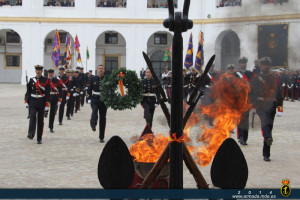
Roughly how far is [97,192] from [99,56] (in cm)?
4295

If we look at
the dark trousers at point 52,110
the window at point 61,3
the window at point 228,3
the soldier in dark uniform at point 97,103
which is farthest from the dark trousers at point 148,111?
the window at point 61,3

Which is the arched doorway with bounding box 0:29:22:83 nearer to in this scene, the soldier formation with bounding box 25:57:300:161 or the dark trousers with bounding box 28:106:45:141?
the soldier formation with bounding box 25:57:300:161

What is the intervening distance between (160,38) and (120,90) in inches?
1457

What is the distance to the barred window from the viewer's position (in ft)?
154

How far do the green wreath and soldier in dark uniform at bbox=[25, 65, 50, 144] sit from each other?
181cm

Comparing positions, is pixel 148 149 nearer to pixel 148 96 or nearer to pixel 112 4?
pixel 148 96

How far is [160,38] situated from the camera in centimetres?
4647

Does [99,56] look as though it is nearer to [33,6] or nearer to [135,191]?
[33,6]

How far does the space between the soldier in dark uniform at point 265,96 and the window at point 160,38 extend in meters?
37.9

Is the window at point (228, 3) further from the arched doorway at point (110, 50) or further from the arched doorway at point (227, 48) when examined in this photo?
the arched doorway at point (110, 50)

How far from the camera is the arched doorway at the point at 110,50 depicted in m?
46.5

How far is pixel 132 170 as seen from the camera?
4367 millimetres

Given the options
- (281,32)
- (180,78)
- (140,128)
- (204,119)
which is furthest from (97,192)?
(140,128)

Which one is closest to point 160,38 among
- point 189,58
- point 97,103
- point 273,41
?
point 189,58
